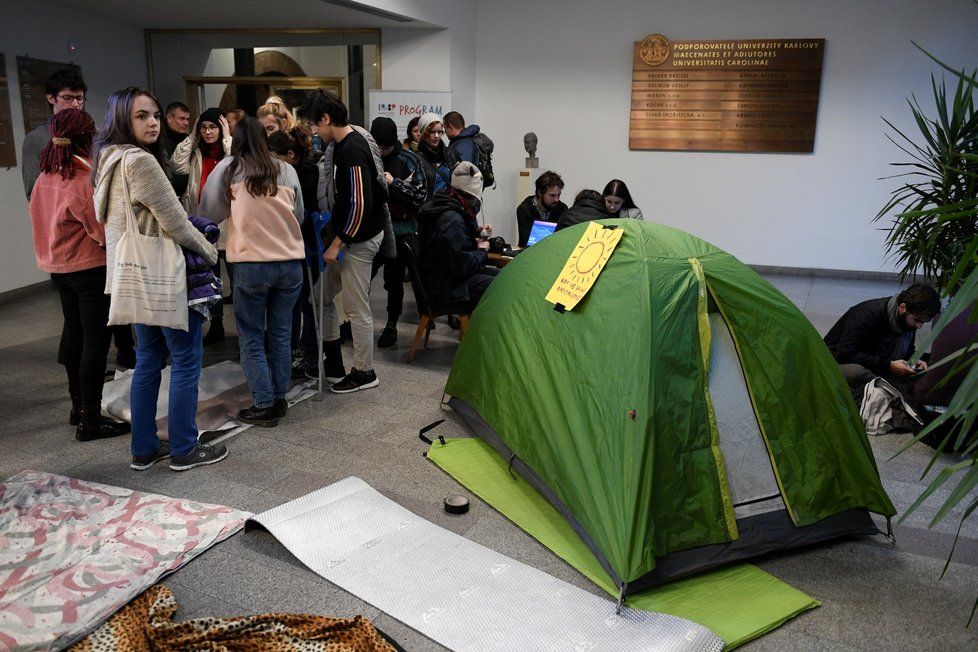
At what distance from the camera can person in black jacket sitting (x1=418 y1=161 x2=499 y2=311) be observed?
4.07 meters

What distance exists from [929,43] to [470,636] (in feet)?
22.1

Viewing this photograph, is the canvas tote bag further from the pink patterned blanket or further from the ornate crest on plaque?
the ornate crest on plaque

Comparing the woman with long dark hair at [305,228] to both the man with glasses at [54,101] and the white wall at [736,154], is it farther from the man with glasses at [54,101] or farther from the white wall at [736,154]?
the white wall at [736,154]

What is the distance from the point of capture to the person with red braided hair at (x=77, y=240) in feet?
9.64

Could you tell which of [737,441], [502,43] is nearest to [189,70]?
[502,43]

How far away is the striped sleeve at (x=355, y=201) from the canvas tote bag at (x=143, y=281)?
972 millimetres

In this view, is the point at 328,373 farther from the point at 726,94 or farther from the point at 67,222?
the point at 726,94

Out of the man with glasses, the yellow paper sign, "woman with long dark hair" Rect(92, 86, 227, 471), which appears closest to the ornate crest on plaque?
the yellow paper sign

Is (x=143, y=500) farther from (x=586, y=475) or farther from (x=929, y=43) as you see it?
(x=929, y=43)

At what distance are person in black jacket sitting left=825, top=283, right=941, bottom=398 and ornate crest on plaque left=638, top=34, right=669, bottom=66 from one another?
425 cm

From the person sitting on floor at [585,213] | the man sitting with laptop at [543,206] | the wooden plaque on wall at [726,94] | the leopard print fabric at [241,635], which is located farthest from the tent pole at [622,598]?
the wooden plaque on wall at [726,94]

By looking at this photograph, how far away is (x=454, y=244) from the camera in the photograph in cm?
406

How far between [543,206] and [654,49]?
2961 millimetres

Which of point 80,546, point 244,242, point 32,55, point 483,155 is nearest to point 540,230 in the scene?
point 483,155
